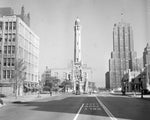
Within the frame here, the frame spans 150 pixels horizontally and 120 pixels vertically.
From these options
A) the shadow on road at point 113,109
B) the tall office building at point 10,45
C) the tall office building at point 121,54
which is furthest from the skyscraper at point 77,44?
the shadow on road at point 113,109

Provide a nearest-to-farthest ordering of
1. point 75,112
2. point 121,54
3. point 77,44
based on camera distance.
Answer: point 75,112 < point 121,54 < point 77,44

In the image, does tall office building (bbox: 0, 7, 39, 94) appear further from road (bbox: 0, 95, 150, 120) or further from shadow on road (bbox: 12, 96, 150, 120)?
road (bbox: 0, 95, 150, 120)

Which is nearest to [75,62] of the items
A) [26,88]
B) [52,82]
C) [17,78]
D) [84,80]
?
[84,80]

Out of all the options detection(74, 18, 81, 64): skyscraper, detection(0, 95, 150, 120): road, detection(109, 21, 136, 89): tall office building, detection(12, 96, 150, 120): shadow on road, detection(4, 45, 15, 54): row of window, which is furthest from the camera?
detection(74, 18, 81, 64): skyscraper

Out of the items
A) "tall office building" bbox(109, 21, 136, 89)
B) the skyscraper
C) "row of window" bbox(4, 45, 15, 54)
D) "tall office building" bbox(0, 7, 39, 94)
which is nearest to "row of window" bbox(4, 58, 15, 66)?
"tall office building" bbox(0, 7, 39, 94)

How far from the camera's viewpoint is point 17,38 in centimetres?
7675

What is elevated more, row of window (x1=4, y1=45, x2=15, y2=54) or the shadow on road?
row of window (x1=4, y1=45, x2=15, y2=54)

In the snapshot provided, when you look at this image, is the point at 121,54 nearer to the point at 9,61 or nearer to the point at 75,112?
the point at 9,61

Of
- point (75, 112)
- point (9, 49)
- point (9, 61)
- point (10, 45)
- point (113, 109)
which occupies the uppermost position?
point (10, 45)

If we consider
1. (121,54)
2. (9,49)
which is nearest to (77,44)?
(121,54)

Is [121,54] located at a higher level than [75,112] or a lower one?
higher

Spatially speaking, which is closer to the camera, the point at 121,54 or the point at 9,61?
the point at 9,61

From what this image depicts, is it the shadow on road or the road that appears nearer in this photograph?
the road

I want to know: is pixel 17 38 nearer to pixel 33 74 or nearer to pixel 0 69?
pixel 0 69
